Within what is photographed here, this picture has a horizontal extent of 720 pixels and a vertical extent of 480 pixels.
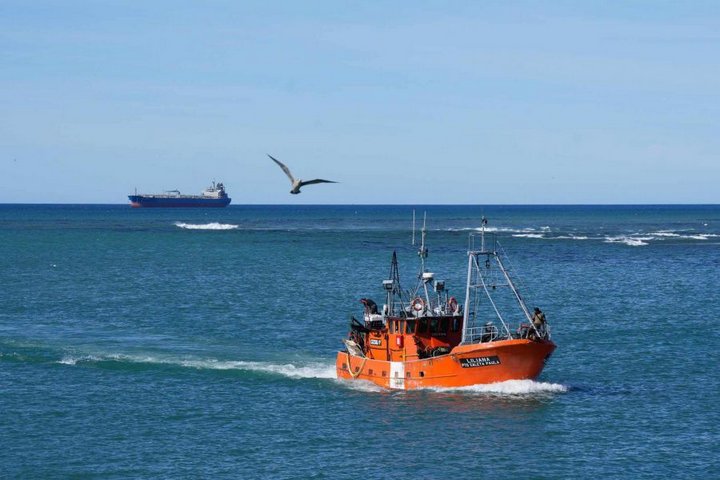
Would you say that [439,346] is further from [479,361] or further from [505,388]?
[505,388]

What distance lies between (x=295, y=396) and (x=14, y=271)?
74.3 m

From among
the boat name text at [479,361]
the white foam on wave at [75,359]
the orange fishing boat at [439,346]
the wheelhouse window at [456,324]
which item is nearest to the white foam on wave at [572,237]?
the orange fishing boat at [439,346]

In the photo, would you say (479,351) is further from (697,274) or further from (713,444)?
(697,274)

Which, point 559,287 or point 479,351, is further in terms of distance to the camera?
point 559,287

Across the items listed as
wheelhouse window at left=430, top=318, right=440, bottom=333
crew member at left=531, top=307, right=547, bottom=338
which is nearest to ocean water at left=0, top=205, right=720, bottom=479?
crew member at left=531, top=307, right=547, bottom=338

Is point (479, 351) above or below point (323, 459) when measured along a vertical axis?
above

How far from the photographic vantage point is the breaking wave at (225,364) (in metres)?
54.8

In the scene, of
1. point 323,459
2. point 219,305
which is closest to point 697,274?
point 219,305

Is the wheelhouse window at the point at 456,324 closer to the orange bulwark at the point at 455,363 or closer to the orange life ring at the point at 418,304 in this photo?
the orange life ring at the point at 418,304

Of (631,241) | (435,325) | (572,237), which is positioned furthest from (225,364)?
(572,237)

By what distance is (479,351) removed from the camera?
48.1 meters

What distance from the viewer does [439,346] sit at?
50969 millimetres

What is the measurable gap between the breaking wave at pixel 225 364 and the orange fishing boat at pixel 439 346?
7.45 feet

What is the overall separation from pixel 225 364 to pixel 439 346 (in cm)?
1292
